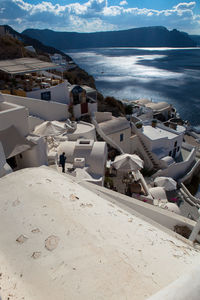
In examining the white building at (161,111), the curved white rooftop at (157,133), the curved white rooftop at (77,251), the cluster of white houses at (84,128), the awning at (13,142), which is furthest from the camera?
the white building at (161,111)

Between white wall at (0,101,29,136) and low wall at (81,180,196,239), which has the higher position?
white wall at (0,101,29,136)

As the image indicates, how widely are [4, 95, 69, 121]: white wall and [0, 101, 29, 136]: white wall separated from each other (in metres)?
8.38

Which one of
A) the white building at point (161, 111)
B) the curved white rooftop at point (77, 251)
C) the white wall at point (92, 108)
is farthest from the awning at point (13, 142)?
the white building at point (161, 111)

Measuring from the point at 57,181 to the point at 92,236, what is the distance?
92.1 inches

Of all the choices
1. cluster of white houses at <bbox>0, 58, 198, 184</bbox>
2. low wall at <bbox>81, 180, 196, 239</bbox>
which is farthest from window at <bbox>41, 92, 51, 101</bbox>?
low wall at <bbox>81, 180, 196, 239</bbox>

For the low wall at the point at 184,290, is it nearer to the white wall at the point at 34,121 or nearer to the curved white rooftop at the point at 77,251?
the curved white rooftop at the point at 77,251

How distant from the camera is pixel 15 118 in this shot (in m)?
13.6

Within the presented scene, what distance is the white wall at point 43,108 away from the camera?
74.1ft

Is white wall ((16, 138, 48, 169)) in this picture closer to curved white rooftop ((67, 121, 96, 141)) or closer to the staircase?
curved white rooftop ((67, 121, 96, 141))

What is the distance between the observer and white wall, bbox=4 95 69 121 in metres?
22.6

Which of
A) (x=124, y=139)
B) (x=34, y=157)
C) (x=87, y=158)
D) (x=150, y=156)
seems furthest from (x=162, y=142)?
(x=34, y=157)

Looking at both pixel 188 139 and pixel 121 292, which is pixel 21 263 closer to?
pixel 121 292

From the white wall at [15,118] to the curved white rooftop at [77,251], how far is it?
864 centimetres

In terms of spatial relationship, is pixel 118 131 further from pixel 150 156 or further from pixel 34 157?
pixel 34 157
